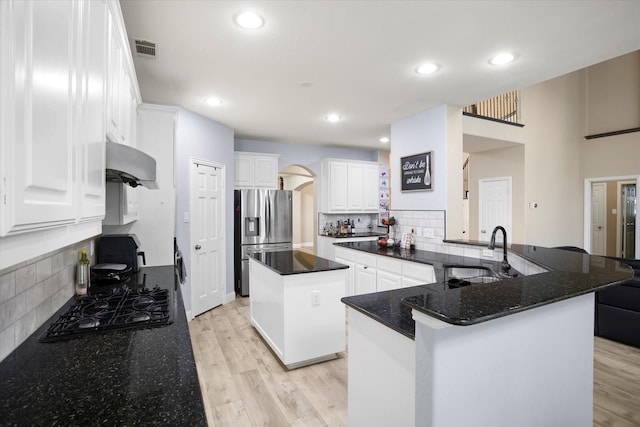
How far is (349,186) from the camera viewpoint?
243 inches

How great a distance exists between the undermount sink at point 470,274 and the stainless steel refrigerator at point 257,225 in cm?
352

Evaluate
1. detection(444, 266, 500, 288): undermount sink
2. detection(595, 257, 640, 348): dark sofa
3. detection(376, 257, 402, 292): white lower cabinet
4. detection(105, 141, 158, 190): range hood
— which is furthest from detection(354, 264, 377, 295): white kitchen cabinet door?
detection(105, 141, 158, 190): range hood

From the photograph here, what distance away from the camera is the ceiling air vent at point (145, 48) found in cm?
232

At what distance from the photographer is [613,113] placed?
5773 mm

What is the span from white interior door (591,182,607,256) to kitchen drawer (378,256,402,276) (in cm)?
630

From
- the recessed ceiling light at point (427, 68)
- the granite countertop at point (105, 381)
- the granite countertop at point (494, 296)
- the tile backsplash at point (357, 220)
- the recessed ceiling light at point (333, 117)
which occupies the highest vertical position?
the recessed ceiling light at point (333, 117)

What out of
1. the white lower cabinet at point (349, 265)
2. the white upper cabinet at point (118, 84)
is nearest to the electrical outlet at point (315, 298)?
the white lower cabinet at point (349, 265)

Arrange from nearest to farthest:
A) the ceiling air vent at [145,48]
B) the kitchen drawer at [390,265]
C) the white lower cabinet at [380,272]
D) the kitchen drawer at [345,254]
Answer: the ceiling air vent at [145,48]
the white lower cabinet at [380,272]
the kitchen drawer at [390,265]
the kitchen drawer at [345,254]

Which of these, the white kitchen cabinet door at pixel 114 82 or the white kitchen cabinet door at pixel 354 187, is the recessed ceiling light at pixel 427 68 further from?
the white kitchen cabinet door at pixel 354 187

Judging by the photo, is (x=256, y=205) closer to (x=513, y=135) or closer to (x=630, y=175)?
(x=513, y=135)

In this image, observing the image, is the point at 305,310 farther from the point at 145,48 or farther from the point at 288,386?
the point at 145,48

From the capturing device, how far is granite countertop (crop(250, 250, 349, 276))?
2719 mm

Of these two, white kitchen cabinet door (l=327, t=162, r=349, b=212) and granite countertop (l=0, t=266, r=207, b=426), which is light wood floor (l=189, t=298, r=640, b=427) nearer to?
granite countertop (l=0, t=266, r=207, b=426)

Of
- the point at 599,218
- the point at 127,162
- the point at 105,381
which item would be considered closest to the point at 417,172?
the point at 127,162
